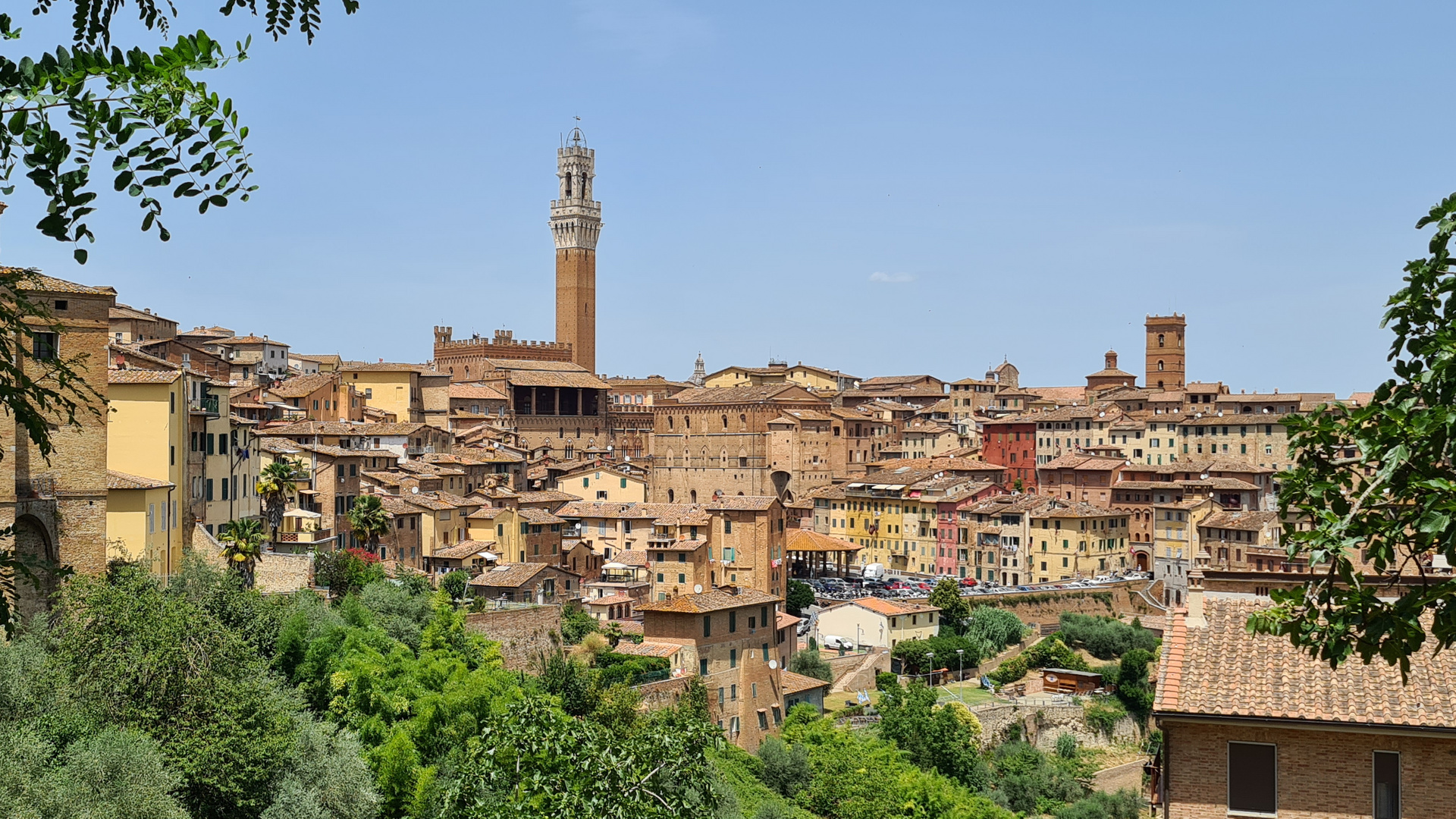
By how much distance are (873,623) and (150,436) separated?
1259 inches

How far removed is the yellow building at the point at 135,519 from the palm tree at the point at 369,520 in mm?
12943

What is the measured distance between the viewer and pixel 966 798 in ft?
107

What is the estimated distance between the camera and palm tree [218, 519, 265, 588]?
85.4 feet

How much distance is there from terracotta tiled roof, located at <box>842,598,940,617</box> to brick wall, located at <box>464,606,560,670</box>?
20924mm

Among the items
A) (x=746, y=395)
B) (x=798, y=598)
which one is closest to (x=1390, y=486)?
(x=798, y=598)

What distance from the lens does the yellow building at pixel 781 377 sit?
9862cm

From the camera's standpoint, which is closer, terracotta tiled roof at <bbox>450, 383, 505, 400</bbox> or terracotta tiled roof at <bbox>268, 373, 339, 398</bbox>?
terracotta tiled roof at <bbox>268, 373, 339, 398</bbox>

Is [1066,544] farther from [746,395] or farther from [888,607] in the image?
[746,395]

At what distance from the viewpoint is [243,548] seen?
2605 centimetres

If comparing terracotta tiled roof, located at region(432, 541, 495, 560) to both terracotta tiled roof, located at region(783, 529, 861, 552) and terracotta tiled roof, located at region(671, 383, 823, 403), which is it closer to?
terracotta tiled roof, located at region(783, 529, 861, 552)

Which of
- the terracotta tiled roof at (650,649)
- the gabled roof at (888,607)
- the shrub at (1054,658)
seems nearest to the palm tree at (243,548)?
the terracotta tiled roof at (650,649)

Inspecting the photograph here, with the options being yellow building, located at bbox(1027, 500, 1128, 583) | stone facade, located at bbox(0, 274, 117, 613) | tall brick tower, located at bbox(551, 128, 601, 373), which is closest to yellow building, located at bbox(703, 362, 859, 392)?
tall brick tower, located at bbox(551, 128, 601, 373)

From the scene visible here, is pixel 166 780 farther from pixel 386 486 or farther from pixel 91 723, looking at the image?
pixel 386 486

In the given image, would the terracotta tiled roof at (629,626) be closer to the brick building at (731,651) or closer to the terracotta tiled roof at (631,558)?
the brick building at (731,651)
